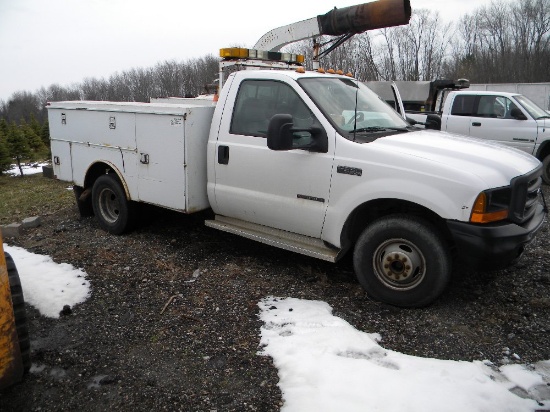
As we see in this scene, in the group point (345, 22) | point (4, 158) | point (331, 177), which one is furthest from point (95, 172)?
point (4, 158)

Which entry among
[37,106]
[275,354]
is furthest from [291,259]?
[37,106]

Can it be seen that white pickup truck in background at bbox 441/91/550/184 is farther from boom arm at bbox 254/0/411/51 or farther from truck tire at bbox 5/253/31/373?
truck tire at bbox 5/253/31/373

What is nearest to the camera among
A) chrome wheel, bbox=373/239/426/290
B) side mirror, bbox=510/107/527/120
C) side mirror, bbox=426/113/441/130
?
chrome wheel, bbox=373/239/426/290

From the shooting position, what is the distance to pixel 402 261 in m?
3.95

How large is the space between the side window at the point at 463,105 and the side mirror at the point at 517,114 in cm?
88

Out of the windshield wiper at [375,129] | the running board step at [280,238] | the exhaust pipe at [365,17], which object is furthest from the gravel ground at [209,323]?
the exhaust pipe at [365,17]

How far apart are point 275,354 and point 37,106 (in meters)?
55.6

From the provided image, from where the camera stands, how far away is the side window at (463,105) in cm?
1054

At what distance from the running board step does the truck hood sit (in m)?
1.10

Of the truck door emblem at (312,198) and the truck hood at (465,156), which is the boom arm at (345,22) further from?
the truck door emblem at (312,198)

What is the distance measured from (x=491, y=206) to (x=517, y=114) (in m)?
7.46

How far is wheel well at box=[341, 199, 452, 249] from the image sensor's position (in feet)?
12.8

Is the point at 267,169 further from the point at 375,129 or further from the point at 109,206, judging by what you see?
the point at 109,206

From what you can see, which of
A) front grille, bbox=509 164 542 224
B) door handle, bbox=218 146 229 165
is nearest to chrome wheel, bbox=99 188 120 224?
door handle, bbox=218 146 229 165
